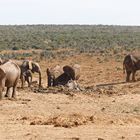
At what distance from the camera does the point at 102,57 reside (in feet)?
147

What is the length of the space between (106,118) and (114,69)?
19.3 meters

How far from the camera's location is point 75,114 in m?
15.8

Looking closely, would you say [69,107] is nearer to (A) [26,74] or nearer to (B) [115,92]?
(B) [115,92]

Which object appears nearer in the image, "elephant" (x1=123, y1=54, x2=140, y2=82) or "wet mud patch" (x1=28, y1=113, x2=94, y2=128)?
"wet mud patch" (x1=28, y1=113, x2=94, y2=128)

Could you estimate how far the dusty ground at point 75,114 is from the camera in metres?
13.0

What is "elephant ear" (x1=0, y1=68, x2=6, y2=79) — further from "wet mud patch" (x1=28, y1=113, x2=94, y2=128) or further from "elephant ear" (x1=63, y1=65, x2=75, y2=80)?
"elephant ear" (x1=63, y1=65, x2=75, y2=80)

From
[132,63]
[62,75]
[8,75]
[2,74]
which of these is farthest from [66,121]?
[132,63]

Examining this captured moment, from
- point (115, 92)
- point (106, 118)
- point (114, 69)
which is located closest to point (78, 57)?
point (114, 69)

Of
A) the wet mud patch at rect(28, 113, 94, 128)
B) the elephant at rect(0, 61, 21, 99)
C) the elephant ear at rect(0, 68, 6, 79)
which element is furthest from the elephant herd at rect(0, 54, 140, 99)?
the wet mud patch at rect(28, 113, 94, 128)

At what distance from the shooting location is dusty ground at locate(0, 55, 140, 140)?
12969 mm

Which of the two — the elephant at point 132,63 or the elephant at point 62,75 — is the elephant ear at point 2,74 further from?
the elephant at point 132,63

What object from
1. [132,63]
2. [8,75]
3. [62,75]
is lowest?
[62,75]

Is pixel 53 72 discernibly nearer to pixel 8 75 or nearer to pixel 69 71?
pixel 69 71

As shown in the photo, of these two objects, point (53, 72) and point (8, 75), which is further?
point (53, 72)
